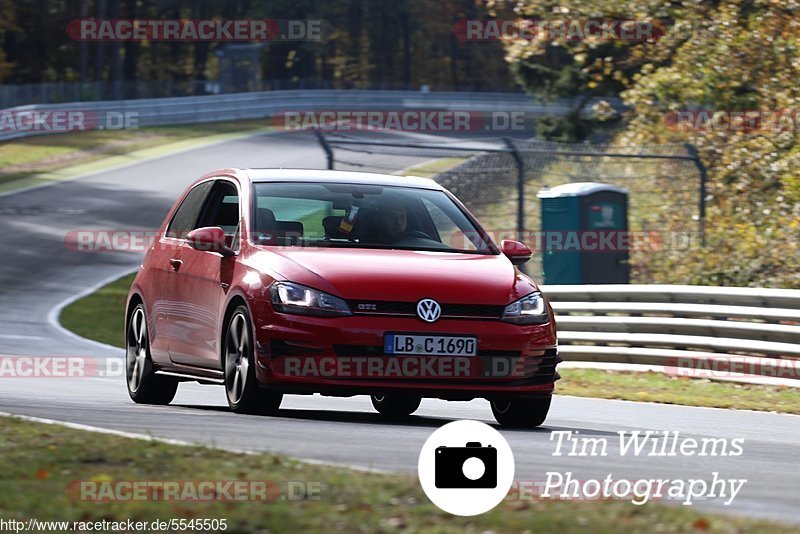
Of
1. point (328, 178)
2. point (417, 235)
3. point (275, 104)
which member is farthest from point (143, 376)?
point (275, 104)

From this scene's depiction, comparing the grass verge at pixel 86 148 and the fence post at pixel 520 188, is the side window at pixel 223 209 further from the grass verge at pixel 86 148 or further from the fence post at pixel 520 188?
the grass verge at pixel 86 148

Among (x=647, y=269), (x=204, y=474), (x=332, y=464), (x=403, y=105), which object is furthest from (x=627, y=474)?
(x=403, y=105)

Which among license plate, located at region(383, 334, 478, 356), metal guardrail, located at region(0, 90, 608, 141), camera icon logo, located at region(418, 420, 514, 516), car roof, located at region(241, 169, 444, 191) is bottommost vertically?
metal guardrail, located at region(0, 90, 608, 141)

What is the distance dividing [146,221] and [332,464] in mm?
25292

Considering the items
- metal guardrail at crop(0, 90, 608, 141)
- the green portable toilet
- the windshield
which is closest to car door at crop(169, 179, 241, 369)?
the windshield

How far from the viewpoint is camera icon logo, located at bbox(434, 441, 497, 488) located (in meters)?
6.01

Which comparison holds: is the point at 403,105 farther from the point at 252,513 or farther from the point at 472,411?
the point at 252,513

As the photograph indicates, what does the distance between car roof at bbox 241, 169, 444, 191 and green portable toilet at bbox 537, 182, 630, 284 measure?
9.51m

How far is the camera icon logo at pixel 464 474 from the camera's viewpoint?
5887mm

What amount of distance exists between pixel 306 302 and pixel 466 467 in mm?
3415

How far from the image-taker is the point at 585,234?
20578 millimetres

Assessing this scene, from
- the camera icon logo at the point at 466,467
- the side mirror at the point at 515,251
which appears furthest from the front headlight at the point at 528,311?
the camera icon logo at the point at 466,467

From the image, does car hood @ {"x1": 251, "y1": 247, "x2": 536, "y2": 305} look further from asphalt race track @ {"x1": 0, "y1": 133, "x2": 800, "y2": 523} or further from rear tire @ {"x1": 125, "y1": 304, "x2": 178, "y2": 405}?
rear tire @ {"x1": 125, "y1": 304, "x2": 178, "y2": 405}

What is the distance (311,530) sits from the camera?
5426mm
